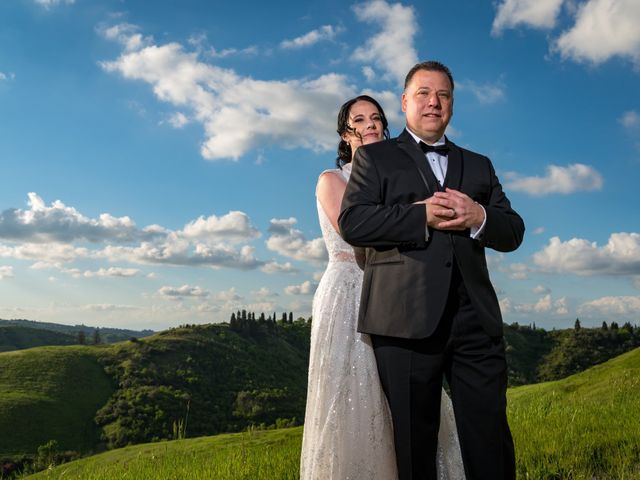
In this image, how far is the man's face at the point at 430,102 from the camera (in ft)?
13.3

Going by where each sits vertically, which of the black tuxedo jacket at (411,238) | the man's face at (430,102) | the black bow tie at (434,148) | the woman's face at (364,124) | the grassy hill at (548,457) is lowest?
the grassy hill at (548,457)

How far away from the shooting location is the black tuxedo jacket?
3.77 meters

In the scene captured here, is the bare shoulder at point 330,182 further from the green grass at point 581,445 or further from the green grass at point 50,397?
the green grass at point 50,397

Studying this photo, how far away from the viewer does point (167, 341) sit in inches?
7756

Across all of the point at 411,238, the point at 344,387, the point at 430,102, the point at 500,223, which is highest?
the point at 430,102

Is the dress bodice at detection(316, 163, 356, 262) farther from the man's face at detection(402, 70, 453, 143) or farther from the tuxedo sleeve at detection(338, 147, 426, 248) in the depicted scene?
the man's face at detection(402, 70, 453, 143)

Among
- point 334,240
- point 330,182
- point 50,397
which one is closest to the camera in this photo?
point 330,182

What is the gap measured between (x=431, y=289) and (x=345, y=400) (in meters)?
1.50

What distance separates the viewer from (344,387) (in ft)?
15.8

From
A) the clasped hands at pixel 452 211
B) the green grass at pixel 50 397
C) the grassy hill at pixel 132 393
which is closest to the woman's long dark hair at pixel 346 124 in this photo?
the clasped hands at pixel 452 211

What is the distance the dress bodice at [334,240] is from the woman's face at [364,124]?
1.20ft

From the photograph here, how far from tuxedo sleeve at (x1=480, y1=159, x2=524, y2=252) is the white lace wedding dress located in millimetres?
1238

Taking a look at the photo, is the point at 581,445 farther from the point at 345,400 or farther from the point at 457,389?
the point at 457,389

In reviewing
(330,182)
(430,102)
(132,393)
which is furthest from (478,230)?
(132,393)
